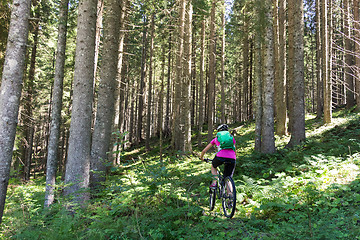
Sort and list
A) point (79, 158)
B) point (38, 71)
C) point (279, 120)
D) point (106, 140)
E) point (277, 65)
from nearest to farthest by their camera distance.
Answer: point (79, 158) → point (106, 140) → point (279, 120) → point (277, 65) → point (38, 71)

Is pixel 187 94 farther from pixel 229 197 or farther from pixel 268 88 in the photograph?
pixel 229 197

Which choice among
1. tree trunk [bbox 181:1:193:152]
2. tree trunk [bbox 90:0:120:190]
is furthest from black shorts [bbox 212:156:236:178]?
tree trunk [bbox 181:1:193:152]

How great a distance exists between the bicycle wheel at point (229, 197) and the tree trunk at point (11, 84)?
208 inches

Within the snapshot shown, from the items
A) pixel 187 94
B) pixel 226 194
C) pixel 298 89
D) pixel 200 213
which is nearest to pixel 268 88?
pixel 298 89

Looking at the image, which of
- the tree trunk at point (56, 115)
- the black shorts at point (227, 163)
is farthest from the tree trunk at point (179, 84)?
the black shorts at point (227, 163)

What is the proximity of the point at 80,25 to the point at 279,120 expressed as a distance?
39.0ft

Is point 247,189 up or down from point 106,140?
down

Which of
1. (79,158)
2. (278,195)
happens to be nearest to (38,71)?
(79,158)

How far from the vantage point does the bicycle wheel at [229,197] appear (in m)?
4.64

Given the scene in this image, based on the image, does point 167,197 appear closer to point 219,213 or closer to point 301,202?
point 219,213

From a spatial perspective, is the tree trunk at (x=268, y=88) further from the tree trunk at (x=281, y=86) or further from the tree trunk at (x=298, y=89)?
the tree trunk at (x=281, y=86)

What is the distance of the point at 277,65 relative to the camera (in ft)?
47.6

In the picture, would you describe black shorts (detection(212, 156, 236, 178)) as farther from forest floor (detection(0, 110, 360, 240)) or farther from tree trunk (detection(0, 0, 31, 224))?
tree trunk (detection(0, 0, 31, 224))

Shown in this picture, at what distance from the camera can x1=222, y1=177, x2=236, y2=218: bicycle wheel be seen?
464 cm
